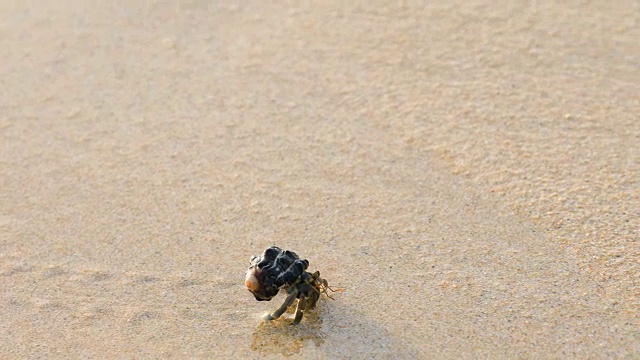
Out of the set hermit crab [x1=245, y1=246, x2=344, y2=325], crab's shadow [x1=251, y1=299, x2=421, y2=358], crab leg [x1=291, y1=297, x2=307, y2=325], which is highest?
hermit crab [x1=245, y1=246, x2=344, y2=325]

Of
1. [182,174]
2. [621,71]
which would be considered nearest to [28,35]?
[182,174]

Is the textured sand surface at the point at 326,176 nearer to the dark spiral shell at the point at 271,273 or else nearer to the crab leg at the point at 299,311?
the crab leg at the point at 299,311

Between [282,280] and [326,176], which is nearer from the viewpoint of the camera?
[282,280]

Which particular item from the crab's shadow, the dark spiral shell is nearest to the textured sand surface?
the crab's shadow

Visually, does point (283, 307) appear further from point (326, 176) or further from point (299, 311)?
point (326, 176)

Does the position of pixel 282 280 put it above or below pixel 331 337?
above

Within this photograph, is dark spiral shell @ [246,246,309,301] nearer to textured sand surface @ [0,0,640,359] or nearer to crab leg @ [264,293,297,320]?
crab leg @ [264,293,297,320]

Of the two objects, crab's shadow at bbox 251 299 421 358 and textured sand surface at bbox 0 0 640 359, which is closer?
crab's shadow at bbox 251 299 421 358

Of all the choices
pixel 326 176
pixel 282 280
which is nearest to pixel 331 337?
pixel 282 280
